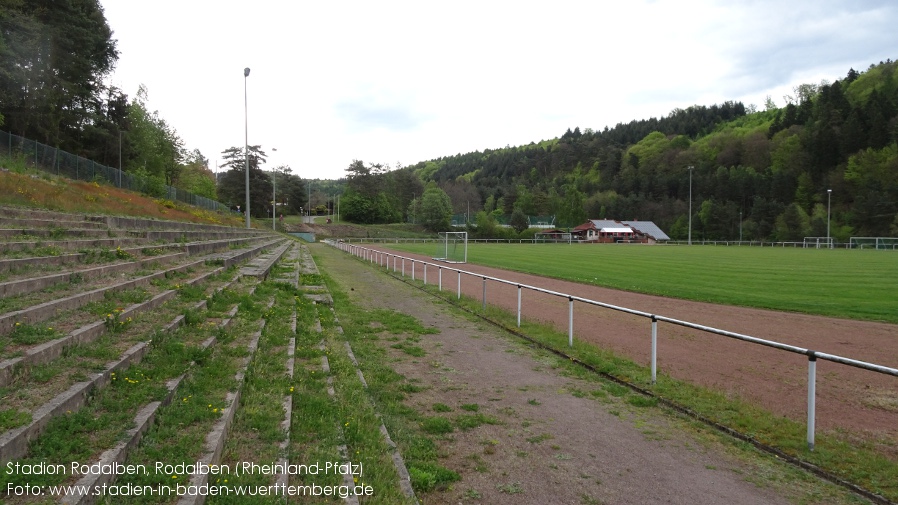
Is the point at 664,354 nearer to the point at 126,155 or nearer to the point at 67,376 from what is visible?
the point at 67,376

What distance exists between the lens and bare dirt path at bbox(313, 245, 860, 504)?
393cm

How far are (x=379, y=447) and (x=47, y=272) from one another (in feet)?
16.8

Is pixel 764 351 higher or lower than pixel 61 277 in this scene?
lower

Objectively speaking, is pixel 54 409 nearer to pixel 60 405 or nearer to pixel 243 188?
pixel 60 405

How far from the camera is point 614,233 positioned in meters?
103

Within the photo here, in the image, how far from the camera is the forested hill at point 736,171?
88250 mm

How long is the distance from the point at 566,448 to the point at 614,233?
10285cm

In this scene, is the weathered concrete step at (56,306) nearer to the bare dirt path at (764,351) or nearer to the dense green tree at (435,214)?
the bare dirt path at (764,351)

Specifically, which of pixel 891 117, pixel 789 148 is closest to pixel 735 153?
pixel 789 148

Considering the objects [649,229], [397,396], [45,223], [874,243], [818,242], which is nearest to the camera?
[397,396]

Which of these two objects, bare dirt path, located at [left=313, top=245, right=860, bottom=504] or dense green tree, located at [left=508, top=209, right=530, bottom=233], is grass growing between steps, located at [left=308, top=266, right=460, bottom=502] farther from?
dense green tree, located at [left=508, top=209, right=530, bottom=233]

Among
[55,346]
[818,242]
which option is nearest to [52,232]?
[55,346]

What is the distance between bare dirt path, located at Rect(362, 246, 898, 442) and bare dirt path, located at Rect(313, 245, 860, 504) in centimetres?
170

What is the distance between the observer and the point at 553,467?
436 cm
